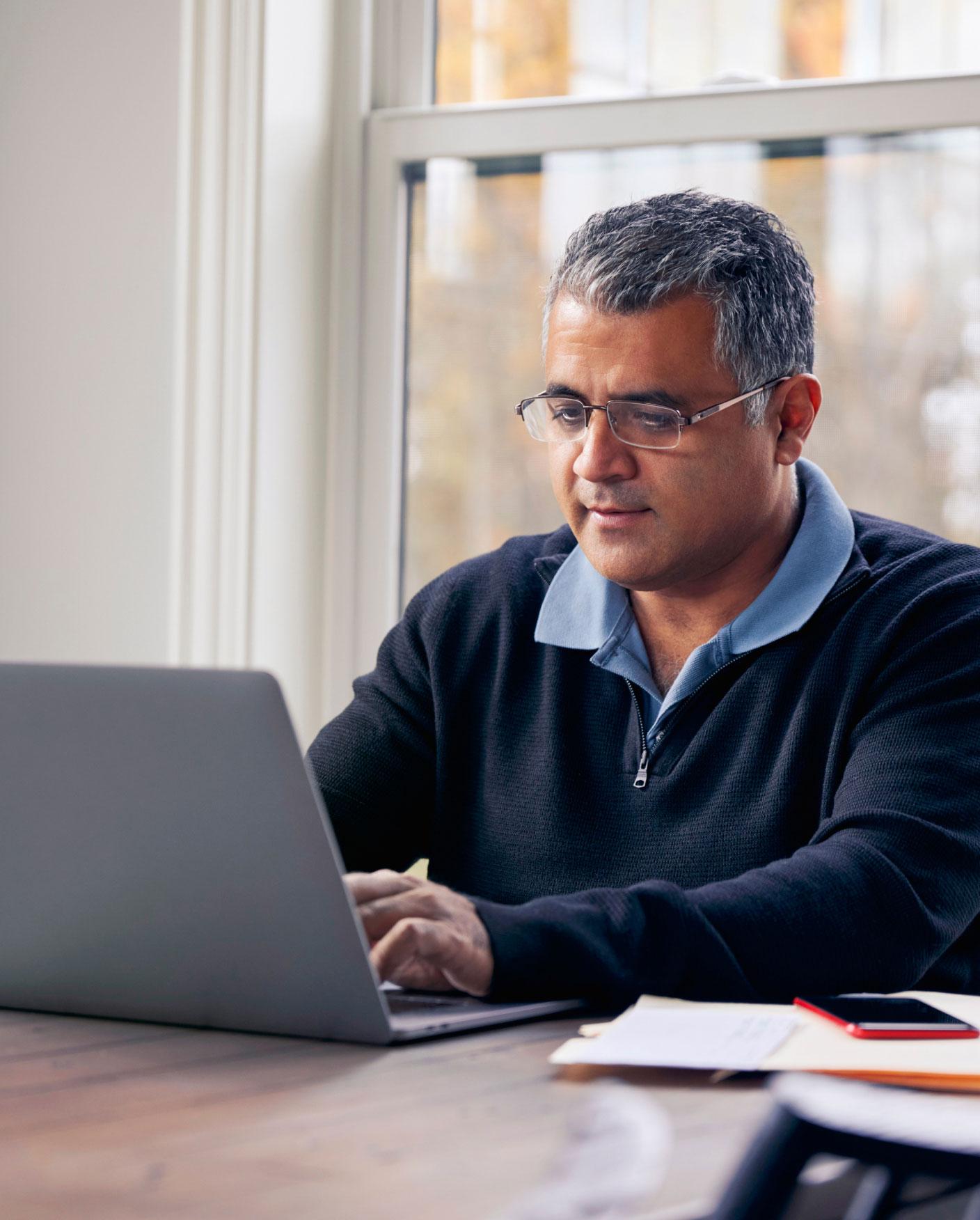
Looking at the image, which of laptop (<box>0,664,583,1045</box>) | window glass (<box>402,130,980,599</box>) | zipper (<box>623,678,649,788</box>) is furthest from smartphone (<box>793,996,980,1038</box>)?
window glass (<box>402,130,980,599</box>)

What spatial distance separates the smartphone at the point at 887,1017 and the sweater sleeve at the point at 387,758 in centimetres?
66

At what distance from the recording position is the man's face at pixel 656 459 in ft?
4.90

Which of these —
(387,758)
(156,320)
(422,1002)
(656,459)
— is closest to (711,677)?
(656,459)

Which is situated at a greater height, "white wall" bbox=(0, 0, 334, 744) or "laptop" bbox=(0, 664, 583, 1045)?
"white wall" bbox=(0, 0, 334, 744)

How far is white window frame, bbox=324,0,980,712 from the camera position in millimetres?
2291

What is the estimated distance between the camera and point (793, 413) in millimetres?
1611

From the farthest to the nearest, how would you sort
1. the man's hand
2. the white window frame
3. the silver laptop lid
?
1. the white window frame
2. the man's hand
3. the silver laptop lid

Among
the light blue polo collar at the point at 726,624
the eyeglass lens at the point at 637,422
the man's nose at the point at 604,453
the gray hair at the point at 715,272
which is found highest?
the gray hair at the point at 715,272

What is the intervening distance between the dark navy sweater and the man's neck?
0.24 ft

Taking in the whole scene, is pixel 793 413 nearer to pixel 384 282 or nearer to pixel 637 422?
pixel 637 422

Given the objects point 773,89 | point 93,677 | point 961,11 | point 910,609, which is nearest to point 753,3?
point 773,89

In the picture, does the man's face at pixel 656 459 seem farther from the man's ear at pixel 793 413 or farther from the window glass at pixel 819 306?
the window glass at pixel 819 306

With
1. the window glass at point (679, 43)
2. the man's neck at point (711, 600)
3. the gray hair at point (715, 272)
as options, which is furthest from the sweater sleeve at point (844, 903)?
the window glass at point (679, 43)

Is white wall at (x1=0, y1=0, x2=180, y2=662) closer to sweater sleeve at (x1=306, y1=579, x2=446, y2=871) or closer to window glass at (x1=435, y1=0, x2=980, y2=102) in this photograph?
window glass at (x1=435, y1=0, x2=980, y2=102)
